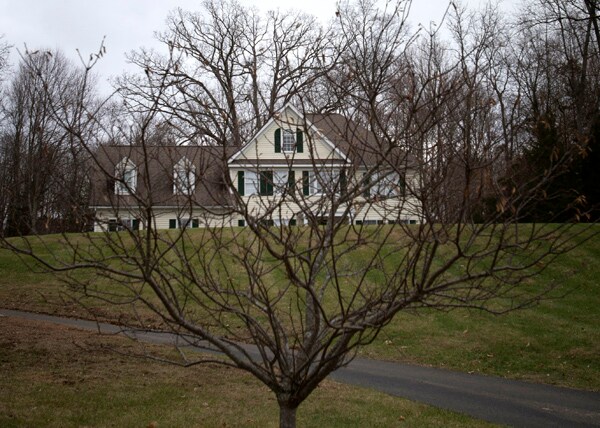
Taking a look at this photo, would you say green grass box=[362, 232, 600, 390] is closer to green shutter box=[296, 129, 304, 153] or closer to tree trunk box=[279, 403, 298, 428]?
green shutter box=[296, 129, 304, 153]

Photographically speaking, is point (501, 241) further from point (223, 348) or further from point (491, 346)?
point (491, 346)

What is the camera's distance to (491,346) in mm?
13109

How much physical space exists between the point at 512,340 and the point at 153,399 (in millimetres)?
8113

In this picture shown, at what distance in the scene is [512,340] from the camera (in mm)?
13445

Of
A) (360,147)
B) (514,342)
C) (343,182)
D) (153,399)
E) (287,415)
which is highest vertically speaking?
(360,147)

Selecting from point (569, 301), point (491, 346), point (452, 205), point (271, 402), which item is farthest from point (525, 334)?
point (452, 205)

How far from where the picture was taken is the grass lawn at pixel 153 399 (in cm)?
728

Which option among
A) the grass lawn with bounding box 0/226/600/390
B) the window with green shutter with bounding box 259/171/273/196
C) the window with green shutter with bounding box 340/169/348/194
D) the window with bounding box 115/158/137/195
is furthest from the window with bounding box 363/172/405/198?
the grass lawn with bounding box 0/226/600/390

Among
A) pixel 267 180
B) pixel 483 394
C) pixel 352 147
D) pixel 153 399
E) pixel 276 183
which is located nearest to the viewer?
pixel 352 147

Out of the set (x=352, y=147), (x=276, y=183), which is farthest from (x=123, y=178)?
(x=352, y=147)

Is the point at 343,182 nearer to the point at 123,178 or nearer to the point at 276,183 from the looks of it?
the point at 276,183

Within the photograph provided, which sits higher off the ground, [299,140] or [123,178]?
[299,140]

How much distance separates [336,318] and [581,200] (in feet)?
5.47

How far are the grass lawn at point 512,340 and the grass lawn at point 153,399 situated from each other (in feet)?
3.46
